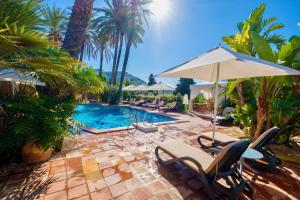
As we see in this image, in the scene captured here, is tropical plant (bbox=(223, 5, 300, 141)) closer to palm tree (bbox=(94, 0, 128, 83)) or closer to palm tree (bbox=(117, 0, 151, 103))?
palm tree (bbox=(117, 0, 151, 103))

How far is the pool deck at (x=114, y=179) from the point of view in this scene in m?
2.80

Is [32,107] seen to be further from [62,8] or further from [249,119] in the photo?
[62,8]

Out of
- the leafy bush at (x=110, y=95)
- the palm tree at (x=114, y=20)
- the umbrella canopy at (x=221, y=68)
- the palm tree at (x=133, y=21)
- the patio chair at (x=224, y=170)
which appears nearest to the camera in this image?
the patio chair at (x=224, y=170)

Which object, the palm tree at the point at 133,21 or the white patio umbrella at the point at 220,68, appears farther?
the palm tree at the point at 133,21

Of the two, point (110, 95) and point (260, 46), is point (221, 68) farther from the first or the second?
point (110, 95)

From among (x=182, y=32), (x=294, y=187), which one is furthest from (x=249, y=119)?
(x=182, y=32)

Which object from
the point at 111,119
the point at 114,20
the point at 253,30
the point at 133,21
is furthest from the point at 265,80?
the point at 114,20

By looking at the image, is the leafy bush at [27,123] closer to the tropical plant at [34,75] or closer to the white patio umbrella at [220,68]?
the tropical plant at [34,75]

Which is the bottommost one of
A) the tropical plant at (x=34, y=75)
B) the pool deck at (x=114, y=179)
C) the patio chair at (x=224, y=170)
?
the pool deck at (x=114, y=179)

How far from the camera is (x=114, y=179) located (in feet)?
10.7

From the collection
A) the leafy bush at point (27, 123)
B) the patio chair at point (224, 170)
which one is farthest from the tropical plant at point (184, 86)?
the leafy bush at point (27, 123)

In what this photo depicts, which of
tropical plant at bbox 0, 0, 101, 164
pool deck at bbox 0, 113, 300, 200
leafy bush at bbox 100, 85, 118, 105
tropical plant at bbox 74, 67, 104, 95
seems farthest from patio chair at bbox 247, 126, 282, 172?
leafy bush at bbox 100, 85, 118, 105

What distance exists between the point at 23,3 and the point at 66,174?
135 inches

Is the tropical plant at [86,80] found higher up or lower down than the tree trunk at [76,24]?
lower down
